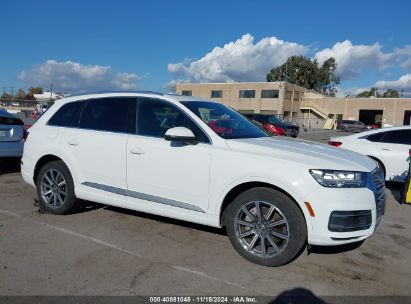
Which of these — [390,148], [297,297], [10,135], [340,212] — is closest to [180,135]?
[340,212]

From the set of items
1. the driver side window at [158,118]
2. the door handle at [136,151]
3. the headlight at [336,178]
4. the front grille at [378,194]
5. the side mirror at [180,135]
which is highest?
the driver side window at [158,118]

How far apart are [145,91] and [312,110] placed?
233ft

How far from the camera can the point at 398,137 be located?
8.98 meters

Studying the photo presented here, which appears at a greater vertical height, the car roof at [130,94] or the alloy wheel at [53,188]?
the car roof at [130,94]

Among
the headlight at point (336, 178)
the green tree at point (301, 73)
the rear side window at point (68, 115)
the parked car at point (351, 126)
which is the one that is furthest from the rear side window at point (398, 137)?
the green tree at point (301, 73)

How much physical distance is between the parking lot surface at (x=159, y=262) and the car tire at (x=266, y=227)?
0.15 meters

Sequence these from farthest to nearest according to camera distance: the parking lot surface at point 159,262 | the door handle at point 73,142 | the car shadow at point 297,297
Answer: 1. the door handle at point 73,142
2. the parking lot surface at point 159,262
3. the car shadow at point 297,297

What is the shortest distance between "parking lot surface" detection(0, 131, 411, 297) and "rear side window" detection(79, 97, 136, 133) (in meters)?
1.32

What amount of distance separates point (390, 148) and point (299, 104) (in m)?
65.7

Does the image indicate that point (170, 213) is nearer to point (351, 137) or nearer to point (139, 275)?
point (139, 275)

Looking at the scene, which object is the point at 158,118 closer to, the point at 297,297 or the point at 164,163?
the point at 164,163

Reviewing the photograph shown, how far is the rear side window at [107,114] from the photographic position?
17.1ft

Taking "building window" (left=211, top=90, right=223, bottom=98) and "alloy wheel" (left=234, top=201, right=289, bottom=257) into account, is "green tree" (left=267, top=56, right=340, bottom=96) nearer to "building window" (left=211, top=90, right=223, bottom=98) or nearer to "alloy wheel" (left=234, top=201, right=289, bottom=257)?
"building window" (left=211, top=90, right=223, bottom=98)

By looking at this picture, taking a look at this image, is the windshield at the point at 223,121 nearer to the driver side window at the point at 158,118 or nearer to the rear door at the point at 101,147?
the driver side window at the point at 158,118
